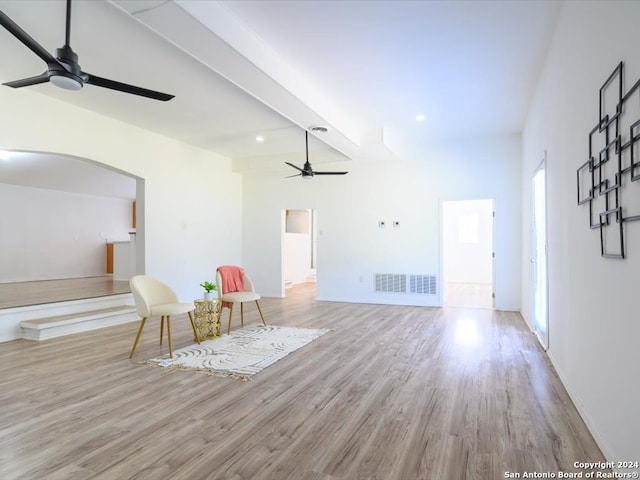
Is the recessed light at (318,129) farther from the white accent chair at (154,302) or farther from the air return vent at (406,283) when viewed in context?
the air return vent at (406,283)

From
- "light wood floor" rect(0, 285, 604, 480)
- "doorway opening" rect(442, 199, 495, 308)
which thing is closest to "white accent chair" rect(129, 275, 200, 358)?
"light wood floor" rect(0, 285, 604, 480)

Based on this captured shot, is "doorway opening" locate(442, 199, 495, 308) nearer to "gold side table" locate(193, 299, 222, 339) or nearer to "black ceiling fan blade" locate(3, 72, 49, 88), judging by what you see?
"gold side table" locate(193, 299, 222, 339)

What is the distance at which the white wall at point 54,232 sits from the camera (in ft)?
30.1

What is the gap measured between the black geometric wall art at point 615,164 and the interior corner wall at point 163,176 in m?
4.96

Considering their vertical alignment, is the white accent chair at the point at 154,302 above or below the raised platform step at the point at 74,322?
above

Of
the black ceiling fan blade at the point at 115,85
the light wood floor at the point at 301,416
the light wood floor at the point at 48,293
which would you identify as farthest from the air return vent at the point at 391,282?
the black ceiling fan blade at the point at 115,85

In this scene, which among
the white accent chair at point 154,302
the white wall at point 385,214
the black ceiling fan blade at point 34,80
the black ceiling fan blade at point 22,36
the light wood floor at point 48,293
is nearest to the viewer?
the black ceiling fan blade at point 22,36

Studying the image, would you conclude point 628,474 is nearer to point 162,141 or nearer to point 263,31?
point 263,31

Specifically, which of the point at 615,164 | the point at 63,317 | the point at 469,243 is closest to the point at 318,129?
the point at 615,164

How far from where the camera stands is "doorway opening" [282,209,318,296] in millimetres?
Answer: 10570

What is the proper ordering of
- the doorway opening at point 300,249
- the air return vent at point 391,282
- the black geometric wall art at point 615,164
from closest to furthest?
the black geometric wall art at point 615,164 → the air return vent at point 391,282 → the doorway opening at point 300,249

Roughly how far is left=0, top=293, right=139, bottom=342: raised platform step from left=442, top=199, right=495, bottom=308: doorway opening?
8076 mm

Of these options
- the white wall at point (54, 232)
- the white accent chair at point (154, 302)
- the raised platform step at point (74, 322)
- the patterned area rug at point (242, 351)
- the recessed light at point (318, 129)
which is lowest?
the patterned area rug at point (242, 351)

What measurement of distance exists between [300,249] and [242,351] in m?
7.14
